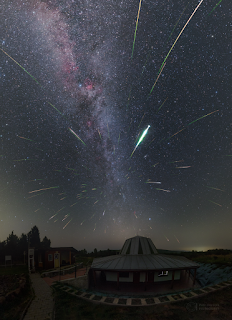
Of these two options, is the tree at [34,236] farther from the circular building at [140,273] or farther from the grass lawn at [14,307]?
the grass lawn at [14,307]

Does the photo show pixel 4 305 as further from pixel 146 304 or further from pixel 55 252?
pixel 55 252

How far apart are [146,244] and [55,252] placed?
18211 mm

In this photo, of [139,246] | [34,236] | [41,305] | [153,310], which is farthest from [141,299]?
[34,236]

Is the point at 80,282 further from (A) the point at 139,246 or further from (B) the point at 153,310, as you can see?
(A) the point at 139,246

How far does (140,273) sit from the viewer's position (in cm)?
2212

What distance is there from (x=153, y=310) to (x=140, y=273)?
1015 cm

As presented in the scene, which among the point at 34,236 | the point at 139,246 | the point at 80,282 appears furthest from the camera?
the point at 34,236

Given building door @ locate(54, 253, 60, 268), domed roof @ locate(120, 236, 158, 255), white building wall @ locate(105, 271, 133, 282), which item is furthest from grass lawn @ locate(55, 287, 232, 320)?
building door @ locate(54, 253, 60, 268)

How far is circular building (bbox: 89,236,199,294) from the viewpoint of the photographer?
63.7 ft

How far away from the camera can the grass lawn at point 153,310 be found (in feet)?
38.7

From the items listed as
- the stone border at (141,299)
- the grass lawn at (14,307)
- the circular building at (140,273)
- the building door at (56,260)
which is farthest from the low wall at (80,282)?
the building door at (56,260)

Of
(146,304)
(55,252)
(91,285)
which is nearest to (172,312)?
(146,304)

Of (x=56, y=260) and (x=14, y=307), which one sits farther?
(x=56, y=260)

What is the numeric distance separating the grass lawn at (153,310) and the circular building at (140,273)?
5450 mm
